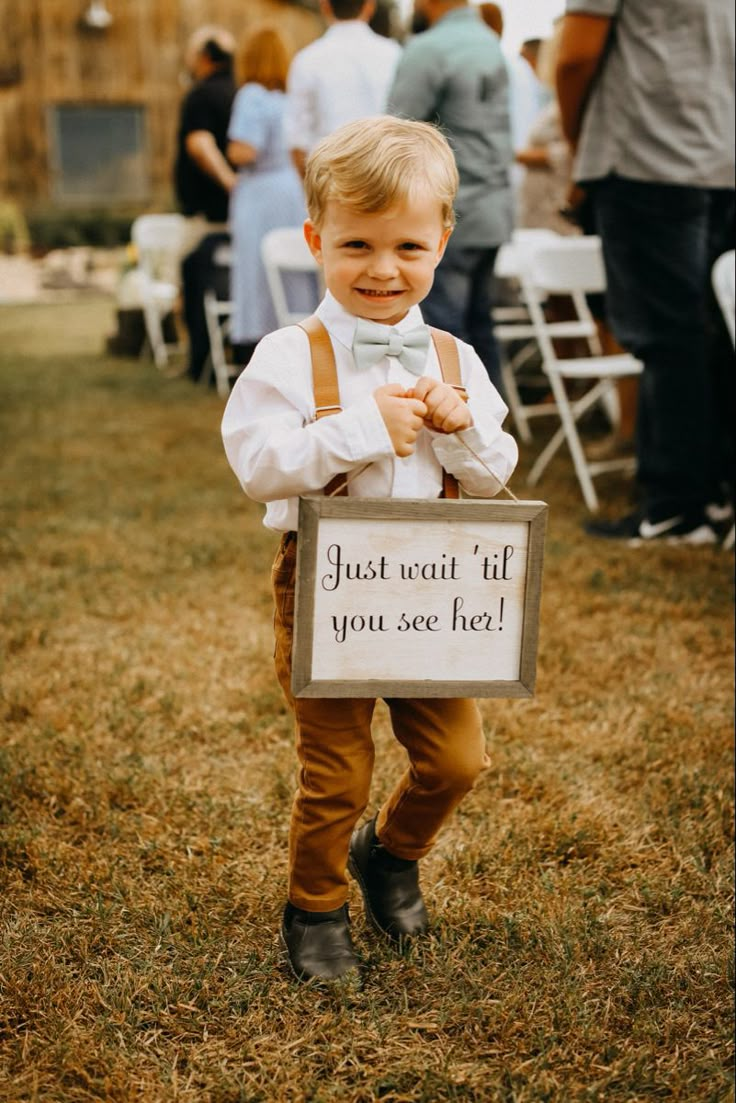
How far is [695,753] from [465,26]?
10.2ft

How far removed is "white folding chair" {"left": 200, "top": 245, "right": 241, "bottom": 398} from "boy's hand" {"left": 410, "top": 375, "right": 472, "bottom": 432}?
6238 millimetres

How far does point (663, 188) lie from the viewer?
3873 mm

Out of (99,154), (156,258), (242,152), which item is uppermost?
(242,152)

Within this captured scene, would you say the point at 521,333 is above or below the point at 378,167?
below

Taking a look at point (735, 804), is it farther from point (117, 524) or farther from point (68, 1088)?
point (117, 524)

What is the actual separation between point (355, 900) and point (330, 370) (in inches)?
41.7

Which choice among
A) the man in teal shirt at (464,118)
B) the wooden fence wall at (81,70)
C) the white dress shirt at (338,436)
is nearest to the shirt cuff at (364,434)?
the white dress shirt at (338,436)

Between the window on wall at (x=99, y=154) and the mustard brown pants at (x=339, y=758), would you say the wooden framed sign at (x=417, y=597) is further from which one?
the window on wall at (x=99, y=154)

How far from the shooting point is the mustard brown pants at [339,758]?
5.78 ft

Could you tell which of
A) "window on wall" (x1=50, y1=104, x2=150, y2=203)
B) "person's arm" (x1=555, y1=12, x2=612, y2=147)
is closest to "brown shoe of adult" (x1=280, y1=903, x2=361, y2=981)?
"person's arm" (x1=555, y1=12, x2=612, y2=147)

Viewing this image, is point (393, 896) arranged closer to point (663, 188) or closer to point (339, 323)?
point (339, 323)

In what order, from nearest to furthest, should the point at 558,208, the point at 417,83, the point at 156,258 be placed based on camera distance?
the point at 417,83
the point at 558,208
the point at 156,258

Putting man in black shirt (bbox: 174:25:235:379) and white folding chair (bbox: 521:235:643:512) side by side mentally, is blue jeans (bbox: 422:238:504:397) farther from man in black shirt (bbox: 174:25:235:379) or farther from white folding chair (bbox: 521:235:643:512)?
man in black shirt (bbox: 174:25:235:379)

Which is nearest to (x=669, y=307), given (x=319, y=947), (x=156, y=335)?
(x=319, y=947)
